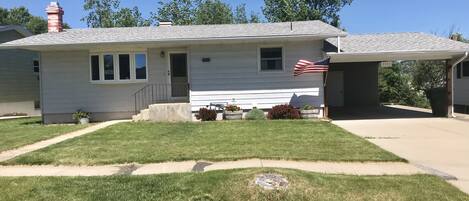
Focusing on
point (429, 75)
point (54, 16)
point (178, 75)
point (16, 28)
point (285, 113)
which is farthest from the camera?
point (429, 75)

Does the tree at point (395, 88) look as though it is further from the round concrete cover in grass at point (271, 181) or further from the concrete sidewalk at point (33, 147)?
the round concrete cover in grass at point (271, 181)

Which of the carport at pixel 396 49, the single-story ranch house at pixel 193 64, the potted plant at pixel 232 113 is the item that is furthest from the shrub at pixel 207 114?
the carport at pixel 396 49

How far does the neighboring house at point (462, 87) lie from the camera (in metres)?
20.9

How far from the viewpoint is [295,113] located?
16.6m

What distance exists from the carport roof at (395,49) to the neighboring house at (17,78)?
16674 mm

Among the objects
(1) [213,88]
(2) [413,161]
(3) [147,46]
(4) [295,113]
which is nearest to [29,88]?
(3) [147,46]

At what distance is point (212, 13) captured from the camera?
48594 millimetres

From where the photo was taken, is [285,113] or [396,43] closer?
[285,113]

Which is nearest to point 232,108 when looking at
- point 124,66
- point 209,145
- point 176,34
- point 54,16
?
point 176,34

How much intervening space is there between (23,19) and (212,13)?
119ft

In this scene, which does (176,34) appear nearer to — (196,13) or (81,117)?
(81,117)

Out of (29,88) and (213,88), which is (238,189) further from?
(29,88)

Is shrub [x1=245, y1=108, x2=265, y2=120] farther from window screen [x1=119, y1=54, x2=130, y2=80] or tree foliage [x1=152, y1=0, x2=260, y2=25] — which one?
tree foliage [x1=152, y1=0, x2=260, y2=25]

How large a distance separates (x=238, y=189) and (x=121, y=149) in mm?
4598
